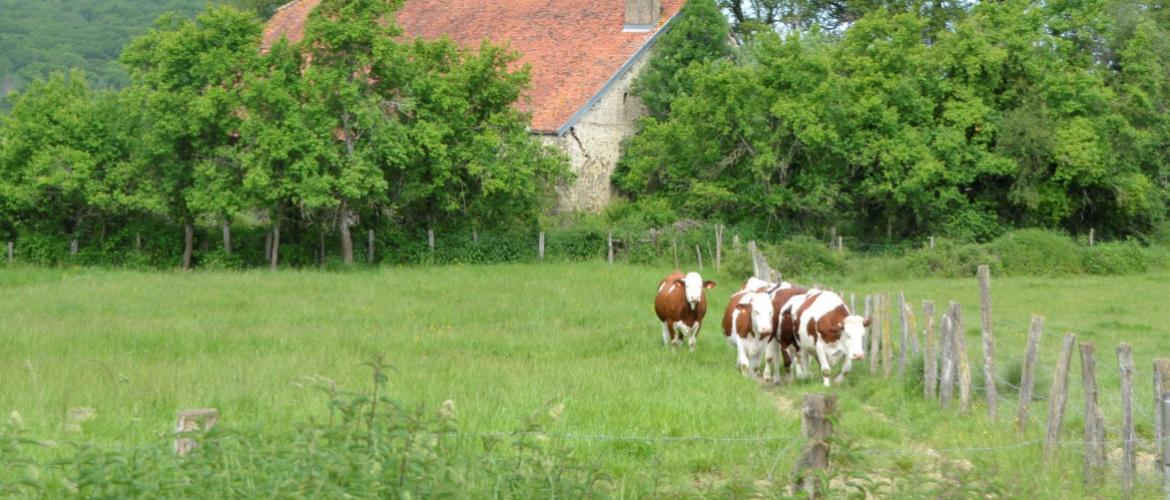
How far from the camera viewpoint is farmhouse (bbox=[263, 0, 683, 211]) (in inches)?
1622

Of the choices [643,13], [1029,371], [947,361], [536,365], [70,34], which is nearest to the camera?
[1029,371]

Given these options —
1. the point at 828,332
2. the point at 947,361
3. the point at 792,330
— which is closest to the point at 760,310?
the point at 792,330

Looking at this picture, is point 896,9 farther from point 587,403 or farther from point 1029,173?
point 587,403

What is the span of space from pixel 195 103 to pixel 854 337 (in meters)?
22.3

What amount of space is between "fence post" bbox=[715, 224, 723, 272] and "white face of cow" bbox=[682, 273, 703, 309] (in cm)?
1484

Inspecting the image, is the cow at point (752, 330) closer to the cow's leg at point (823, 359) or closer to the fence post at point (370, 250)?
the cow's leg at point (823, 359)

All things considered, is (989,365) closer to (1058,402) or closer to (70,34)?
(1058,402)

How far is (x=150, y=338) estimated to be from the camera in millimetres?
18250

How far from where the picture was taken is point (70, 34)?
445ft

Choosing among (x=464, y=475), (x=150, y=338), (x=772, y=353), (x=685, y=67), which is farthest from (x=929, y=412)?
(x=685, y=67)

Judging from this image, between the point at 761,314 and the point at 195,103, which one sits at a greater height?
the point at 195,103

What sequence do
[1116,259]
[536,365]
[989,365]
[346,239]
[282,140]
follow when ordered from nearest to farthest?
[989,365], [536,365], [282,140], [346,239], [1116,259]

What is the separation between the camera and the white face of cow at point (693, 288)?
60.5 feet

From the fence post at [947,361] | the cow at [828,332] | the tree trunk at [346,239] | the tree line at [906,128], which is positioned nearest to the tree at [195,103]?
the tree trunk at [346,239]
